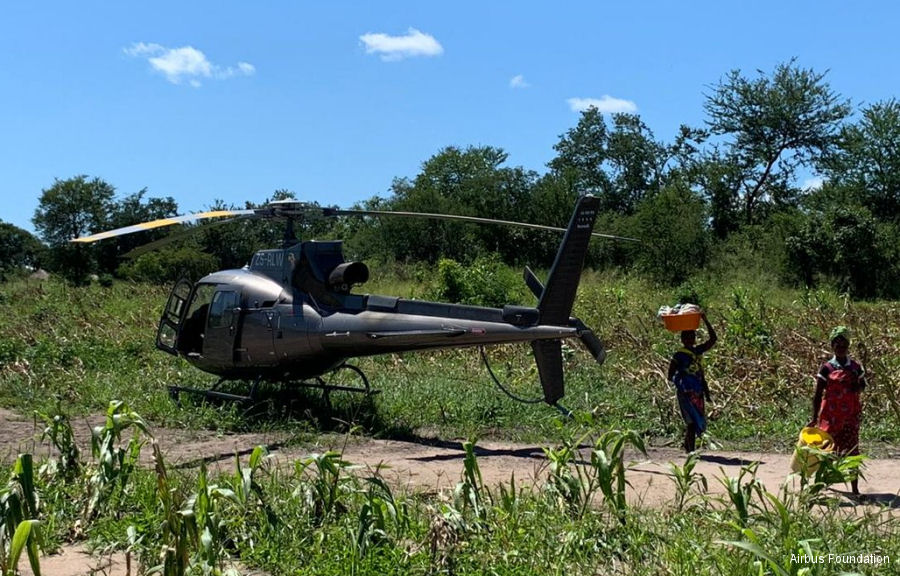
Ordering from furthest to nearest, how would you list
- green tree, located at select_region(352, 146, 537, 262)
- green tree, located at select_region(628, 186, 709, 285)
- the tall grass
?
green tree, located at select_region(352, 146, 537, 262)
green tree, located at select_region(628, 186, 709, 285)
the tall grass

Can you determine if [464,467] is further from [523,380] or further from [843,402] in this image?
[523,380]

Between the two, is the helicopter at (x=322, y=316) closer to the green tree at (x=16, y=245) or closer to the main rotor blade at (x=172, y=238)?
the main rotor blade at (x=172, y=238)

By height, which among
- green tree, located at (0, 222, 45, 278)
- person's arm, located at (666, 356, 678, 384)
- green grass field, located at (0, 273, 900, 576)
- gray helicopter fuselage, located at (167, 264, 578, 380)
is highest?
green tree, located at (0, 222, 45, 278)

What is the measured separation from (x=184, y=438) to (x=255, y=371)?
1.67 metres

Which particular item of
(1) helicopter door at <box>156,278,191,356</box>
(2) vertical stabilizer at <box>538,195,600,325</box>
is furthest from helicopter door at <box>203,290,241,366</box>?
(2) vertical stabilizer at <box>538,195,600,325</box>

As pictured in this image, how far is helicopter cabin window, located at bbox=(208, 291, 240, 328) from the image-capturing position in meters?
11.7

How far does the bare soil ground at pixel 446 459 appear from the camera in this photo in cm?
759

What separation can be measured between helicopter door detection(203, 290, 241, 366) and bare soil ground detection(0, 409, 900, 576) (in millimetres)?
1473

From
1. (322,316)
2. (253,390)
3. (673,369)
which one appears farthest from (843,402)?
(253,390)

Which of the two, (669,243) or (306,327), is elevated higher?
(669,243)

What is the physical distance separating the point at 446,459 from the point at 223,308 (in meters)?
4.24

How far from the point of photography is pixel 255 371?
11719 mm

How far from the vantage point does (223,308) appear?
38.8ft

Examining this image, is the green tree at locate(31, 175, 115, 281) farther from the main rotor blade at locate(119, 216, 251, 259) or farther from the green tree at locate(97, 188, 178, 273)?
the main rotor blade at locate(119, 216, 251, 259)
